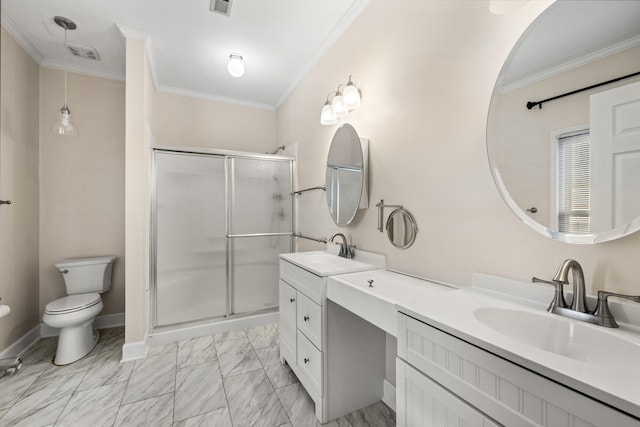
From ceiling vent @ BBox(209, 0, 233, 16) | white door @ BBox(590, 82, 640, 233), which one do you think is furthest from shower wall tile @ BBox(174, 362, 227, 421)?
ceiling vent @ BBox(209, 0, 233, 16)

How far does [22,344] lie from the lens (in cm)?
226

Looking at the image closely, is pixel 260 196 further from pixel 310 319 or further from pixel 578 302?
pixel 578 302

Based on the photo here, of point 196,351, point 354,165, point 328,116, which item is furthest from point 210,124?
point 196,351

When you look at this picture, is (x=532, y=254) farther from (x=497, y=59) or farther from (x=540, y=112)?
(x=497, y=59)

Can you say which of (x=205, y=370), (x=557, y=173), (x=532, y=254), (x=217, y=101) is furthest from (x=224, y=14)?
(x=205, y=370)

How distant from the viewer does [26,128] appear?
2.36 metres

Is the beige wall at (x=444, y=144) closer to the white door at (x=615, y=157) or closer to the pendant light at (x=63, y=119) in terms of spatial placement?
the white door at (x=615, y=157)

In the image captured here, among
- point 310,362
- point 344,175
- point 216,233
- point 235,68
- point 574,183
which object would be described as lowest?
point 310,362

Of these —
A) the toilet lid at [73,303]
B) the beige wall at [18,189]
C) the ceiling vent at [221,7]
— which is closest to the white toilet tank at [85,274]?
the toilet lid at [73,303]

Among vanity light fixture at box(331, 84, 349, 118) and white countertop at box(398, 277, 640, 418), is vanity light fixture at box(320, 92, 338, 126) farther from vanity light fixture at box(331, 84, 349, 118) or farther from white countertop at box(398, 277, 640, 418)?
white countertop at box(398, 277, 640, 418)

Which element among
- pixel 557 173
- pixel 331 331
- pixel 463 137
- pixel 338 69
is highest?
pixel 338 69

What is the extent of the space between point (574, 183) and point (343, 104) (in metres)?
1.39

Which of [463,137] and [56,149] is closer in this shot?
[463,137]

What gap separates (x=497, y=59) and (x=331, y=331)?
1.48 metres
